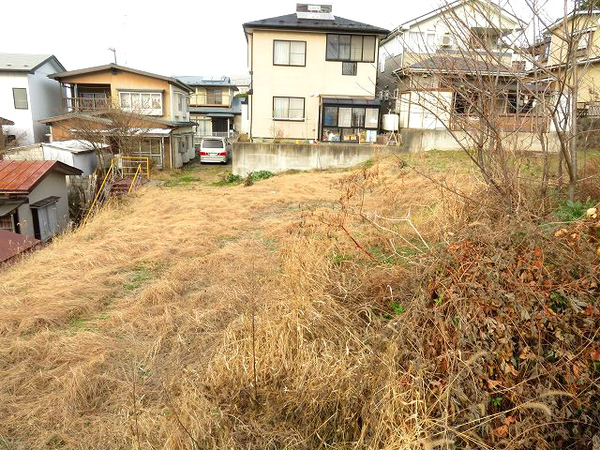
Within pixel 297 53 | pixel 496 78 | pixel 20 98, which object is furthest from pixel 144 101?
pixel 496 78

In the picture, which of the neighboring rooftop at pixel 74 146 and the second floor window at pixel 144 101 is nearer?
the neighboring rooftop at pixel 74 146

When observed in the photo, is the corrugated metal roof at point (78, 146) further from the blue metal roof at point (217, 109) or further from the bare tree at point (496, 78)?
the blue metal roof at point (217, 109)

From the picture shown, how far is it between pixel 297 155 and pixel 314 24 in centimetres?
648

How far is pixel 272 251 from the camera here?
6.38 metres

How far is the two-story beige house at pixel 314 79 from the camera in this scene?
18.5 m

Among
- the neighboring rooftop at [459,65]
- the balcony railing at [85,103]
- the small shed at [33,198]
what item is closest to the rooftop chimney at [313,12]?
the balcony railing at [85,103]

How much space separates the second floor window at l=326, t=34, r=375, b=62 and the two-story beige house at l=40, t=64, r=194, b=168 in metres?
8.80

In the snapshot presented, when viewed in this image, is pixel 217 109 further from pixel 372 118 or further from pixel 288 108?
pixel 372 118

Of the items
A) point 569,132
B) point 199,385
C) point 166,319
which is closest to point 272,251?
point 166,319

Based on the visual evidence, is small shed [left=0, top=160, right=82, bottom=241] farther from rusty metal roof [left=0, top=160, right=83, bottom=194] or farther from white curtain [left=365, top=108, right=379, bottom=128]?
white curtain [left=365, top=108, right=379, bottom=128]

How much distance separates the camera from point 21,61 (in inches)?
936

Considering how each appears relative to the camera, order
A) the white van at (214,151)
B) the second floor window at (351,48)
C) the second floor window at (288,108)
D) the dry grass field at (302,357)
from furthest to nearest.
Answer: the white van at (214,151)
the second floor window at (288,108)
the second floor window at (351,48)
the dry grass field at (302,357)

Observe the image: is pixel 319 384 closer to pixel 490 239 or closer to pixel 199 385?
pixel 199 385

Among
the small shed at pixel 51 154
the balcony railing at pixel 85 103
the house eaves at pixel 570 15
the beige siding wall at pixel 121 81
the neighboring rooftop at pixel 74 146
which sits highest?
the beige siding wall at pixel 121 81
